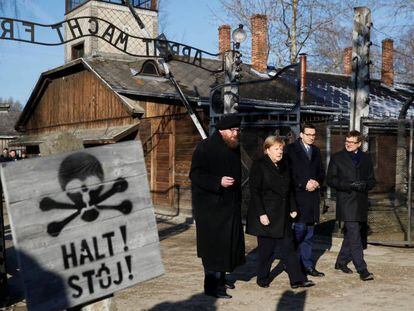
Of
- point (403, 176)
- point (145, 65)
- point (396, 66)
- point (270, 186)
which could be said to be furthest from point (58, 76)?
point (396, 66)

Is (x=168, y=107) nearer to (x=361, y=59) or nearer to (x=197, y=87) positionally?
(x=197, y=87)

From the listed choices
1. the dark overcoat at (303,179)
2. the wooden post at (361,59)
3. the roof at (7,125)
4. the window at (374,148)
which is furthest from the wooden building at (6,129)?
the dark overcoat at (303,179)

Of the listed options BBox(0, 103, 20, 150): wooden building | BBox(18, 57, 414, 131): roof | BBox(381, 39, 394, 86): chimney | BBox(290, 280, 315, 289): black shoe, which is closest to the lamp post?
BBox(18, 57, 414, 131): roof

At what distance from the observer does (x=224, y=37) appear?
2450 cm

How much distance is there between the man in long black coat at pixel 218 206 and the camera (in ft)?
19.4

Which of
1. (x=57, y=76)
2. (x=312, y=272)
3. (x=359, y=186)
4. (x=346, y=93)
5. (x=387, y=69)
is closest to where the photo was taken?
(x=359, y=186)

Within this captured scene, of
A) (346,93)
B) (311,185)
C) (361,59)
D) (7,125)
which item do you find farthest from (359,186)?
(7,125)

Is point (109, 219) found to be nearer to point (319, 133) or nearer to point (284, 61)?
point (319, 133)

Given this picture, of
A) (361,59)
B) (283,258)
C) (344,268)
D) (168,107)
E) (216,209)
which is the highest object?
(361,59)

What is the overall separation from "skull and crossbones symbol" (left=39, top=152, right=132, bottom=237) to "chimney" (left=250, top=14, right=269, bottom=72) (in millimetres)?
19680

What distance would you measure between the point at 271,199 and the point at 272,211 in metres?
0.14

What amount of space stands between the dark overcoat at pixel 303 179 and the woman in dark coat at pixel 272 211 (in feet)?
1.24

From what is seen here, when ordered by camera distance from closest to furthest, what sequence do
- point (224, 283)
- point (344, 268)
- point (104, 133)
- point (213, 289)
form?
point (213, 289)
point (224, 283)
point (344, 268)
point (104, 133)

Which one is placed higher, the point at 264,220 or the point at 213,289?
the point at 264,220
